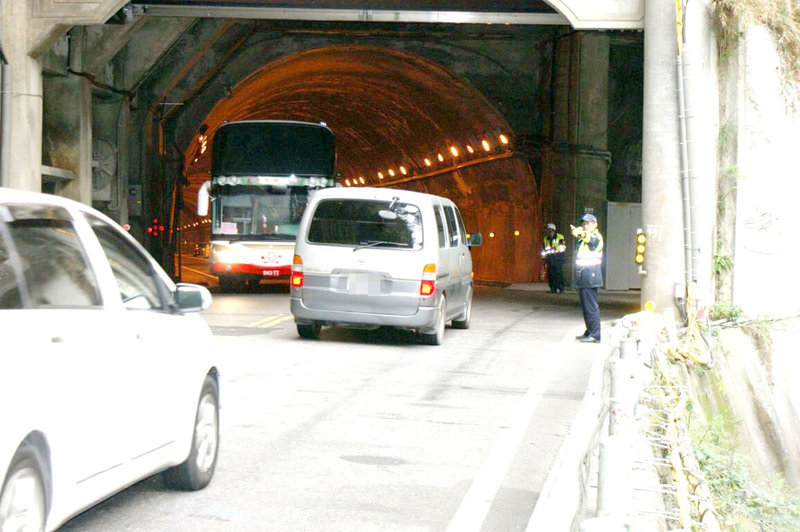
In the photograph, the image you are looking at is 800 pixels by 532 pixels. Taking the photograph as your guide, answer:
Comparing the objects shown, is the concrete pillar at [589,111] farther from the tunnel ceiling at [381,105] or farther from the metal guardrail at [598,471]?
the metal guardrail at [598,471]

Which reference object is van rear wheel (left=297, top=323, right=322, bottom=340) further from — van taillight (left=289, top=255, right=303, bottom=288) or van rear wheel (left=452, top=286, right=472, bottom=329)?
van rear wheel (left=452, top=286, right=472, bottom=329)

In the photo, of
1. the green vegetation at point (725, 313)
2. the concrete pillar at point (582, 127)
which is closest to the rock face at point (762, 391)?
the green vegetation at point (725, 313)

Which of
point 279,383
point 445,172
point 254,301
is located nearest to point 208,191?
point 254,301

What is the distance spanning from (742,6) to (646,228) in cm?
376

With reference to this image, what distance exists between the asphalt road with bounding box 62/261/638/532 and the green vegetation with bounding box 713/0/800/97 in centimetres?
570

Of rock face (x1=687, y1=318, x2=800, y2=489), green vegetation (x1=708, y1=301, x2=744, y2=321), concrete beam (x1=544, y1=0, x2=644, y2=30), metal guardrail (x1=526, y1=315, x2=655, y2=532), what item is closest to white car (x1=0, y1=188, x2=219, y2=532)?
metal guardrail (x1=526, y1=315, x2=655, y2=532)

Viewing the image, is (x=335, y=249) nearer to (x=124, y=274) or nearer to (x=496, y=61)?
(x=124, y=274)

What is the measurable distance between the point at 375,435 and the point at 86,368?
12.6 ft

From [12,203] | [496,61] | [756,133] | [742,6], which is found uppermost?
[496,61]

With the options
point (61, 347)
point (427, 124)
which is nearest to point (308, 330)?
point (61, 347)

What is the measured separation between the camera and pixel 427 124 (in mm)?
40969

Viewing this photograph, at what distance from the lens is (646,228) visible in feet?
55.1

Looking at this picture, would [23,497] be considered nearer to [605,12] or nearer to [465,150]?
[605,12]

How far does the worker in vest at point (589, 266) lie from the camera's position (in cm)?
1489
